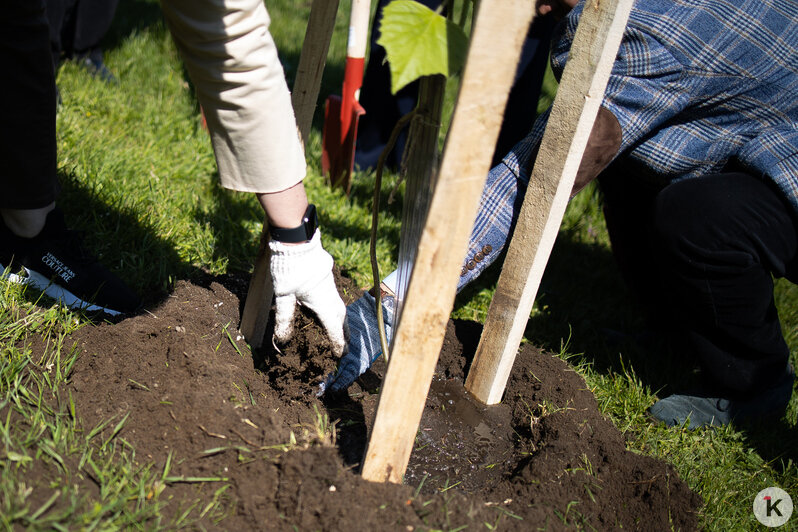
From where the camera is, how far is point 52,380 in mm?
1563

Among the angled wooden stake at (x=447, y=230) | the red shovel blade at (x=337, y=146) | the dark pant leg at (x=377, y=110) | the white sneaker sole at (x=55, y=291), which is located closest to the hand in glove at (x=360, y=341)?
the angled wooden stake at (x=447, y=230)

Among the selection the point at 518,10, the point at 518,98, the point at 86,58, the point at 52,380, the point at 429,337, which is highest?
the point at 518,10

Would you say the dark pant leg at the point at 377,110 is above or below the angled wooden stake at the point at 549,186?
below

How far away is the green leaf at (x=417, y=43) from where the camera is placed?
1.00m

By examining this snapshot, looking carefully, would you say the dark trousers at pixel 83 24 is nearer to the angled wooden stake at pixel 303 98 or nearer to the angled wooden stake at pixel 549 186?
the angled wooden stake at pixel 303 98

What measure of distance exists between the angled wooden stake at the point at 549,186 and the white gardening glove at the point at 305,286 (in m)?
0.45

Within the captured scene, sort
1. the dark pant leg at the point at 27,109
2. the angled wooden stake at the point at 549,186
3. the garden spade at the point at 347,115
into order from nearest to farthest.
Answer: the angled wooden stake at the point at 549,186, the dark pant leg at the point at 27,109, the garden spade at the point at 347,115

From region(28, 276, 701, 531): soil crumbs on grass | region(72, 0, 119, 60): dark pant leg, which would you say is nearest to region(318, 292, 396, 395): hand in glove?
region(28, 276, 701, 531): soil crumbs on grass

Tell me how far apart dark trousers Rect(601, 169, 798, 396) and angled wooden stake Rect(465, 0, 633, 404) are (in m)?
0.54

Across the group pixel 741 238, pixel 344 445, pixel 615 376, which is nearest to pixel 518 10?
pixel 344 445

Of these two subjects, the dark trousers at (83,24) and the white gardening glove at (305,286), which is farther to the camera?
the dark trousers at (83,24)

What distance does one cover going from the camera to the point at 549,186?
1.63 metres

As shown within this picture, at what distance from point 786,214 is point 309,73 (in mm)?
1459

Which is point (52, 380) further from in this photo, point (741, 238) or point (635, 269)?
point (635, 269)
